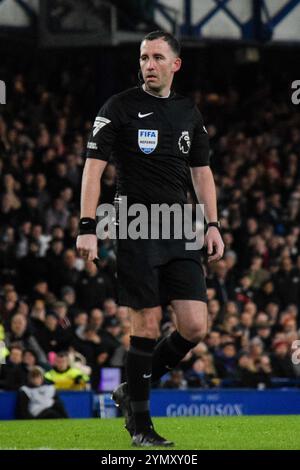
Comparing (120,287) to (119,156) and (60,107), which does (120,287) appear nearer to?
(119,156)

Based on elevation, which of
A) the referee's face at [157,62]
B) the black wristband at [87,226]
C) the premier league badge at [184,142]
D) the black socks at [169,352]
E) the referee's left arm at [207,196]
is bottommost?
the black socks at [169,352]

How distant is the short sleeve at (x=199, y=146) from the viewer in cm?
824

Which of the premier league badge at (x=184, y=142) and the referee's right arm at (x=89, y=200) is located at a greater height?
the premier league badge at (x=184, y=142)

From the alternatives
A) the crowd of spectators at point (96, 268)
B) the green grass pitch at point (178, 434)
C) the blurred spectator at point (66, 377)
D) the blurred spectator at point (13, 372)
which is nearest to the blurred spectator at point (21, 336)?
the crowd of spectators at point (96, 268)

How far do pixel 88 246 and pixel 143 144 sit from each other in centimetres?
80

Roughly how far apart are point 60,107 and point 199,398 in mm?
8914

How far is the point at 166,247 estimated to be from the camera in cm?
790

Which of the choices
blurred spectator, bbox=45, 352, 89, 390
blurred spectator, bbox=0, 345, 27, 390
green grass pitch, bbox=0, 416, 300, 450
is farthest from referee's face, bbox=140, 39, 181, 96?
blurred spectator, bbox=45, 352, 89, 390

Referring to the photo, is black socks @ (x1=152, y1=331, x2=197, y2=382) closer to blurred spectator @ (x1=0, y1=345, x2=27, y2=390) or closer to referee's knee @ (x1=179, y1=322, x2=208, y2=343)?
referee's knee @ (x1=179, y1=322, x2=208, y2=343)

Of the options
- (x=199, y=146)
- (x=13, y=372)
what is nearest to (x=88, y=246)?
(x=199, y=146)

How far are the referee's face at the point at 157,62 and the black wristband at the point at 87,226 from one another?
96cm

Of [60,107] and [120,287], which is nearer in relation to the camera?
[120,287]

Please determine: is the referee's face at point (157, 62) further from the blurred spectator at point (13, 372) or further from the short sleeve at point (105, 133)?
the blurred spectator at point (13, 372)

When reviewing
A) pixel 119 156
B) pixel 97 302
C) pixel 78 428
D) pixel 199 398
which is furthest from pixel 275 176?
pixel 119 156
